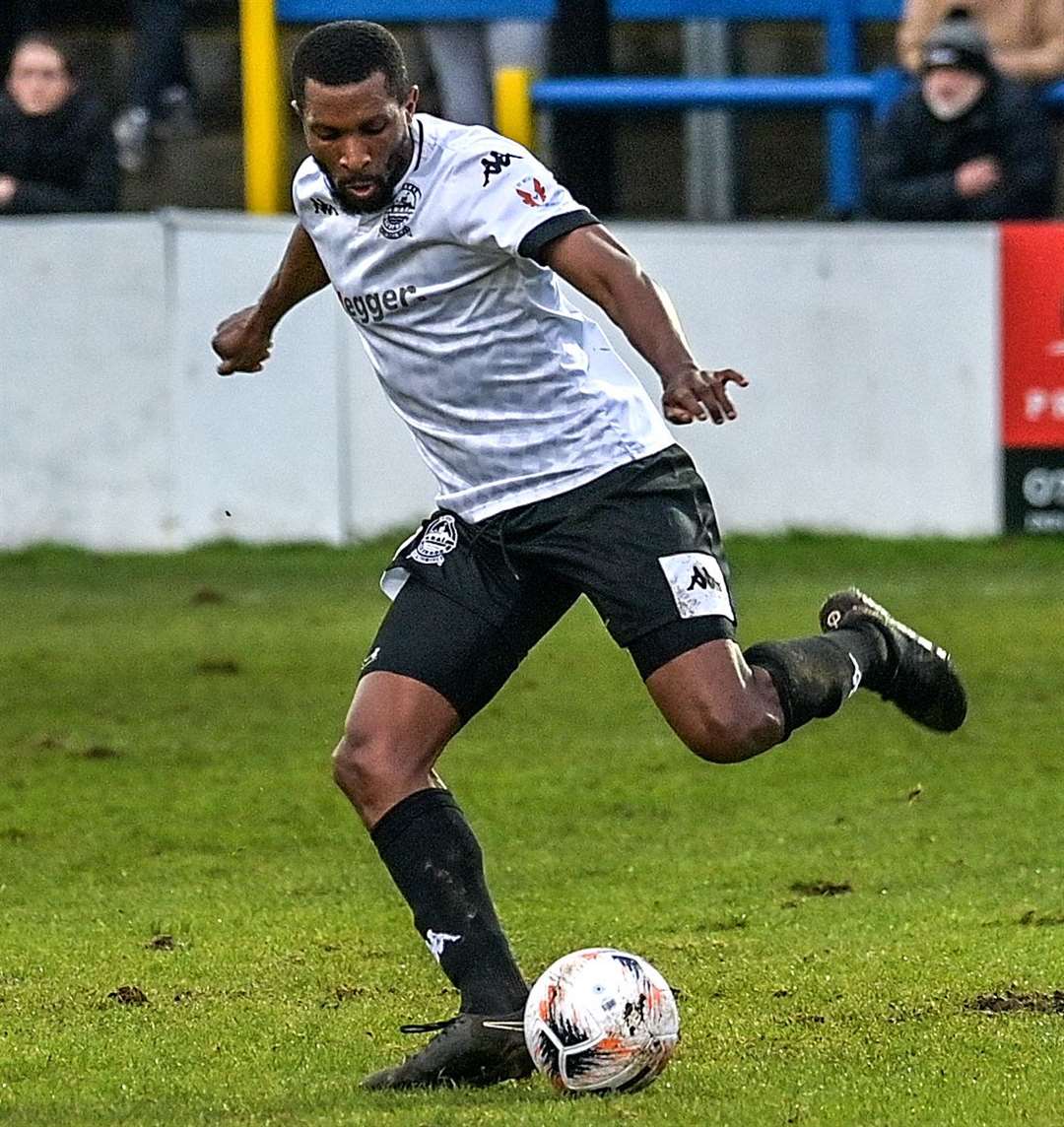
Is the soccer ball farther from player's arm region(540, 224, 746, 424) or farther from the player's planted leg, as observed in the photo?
player's arm region(540, 224, 746, 424)

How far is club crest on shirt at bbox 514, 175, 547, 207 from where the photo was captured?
5238 millimetres

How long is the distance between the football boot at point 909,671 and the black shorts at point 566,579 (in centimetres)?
75

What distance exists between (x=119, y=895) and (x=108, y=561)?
21.0ft

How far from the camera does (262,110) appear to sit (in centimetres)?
1436

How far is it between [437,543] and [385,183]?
2.46 feet

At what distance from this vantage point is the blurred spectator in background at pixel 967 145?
13.4 metres

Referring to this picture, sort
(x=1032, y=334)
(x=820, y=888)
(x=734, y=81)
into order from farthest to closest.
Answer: (x=734, y=81), (x=1032, y=334), (x=820, y=888)

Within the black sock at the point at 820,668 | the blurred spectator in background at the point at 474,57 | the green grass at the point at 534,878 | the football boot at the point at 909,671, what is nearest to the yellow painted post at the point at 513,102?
the blurred spectator in background at the point at 474,57

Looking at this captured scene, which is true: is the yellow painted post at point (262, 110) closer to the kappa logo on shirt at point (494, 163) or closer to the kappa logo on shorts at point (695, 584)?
the kappa logo on shirt at point (494, 163)

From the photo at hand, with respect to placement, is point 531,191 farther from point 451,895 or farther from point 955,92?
point 955,92

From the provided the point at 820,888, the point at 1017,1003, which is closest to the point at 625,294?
the point at 1017,1003

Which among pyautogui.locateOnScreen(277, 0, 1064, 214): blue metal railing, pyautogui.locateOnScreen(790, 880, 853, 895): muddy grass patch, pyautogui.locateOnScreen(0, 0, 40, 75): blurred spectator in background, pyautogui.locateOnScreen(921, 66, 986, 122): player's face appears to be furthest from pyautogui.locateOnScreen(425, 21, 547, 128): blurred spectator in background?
pyautogui.locateOnScreen(790, 880, 853, 895): muddy grass patch

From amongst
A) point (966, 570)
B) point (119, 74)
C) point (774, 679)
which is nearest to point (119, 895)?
point (774, 679)

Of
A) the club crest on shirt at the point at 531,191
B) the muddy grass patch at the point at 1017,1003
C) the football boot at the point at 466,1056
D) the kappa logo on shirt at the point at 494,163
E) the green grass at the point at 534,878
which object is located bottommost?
the green grass at the point at 534,878
